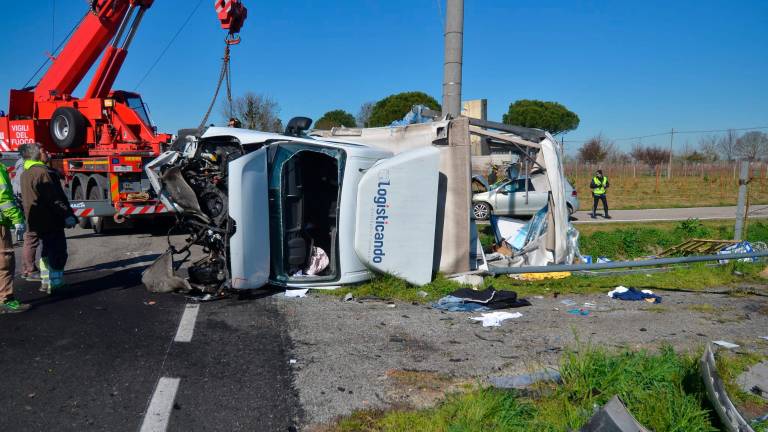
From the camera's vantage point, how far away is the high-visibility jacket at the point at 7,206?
5.58 meters

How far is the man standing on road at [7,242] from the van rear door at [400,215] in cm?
363

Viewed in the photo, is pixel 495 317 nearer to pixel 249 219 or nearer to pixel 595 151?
pixel 249 219

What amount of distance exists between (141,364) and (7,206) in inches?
107

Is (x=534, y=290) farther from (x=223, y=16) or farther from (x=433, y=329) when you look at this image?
(x=223, y=16)

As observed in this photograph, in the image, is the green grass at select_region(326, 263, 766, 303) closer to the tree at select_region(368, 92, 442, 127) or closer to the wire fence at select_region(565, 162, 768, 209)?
the wire fence at select_region(565, 162, 768, 209)

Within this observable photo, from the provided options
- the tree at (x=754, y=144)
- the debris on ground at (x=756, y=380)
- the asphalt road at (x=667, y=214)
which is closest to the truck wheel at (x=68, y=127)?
the debris on ground at (x=756, y=380)

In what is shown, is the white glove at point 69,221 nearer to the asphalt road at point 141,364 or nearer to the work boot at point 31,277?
the asphalt road at point 141,364

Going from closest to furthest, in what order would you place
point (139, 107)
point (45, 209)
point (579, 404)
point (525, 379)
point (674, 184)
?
1. point (579, 404)
2. point (525, 379)
3. point (45, 209)
4. point (139, 107)
5. point (674, 184)

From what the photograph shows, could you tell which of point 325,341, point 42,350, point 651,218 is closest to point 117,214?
point 42,350

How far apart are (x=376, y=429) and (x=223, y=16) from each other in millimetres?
9585

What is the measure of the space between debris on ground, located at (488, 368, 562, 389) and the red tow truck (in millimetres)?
8745

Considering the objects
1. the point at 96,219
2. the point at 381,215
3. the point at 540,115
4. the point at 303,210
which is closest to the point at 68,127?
the point at 96,219

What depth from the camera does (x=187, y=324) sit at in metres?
5.28

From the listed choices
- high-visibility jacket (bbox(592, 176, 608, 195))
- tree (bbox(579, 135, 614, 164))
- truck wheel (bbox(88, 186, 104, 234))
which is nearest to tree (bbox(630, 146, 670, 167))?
tree (bbox(579, 135, 614, 164))
